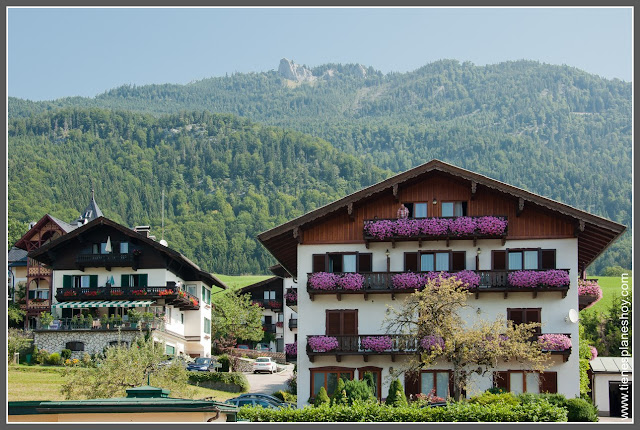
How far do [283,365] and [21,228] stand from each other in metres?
80.2


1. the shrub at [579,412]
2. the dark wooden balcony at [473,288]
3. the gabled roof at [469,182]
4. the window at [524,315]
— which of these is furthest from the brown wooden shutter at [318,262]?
the shrub at [579,412]

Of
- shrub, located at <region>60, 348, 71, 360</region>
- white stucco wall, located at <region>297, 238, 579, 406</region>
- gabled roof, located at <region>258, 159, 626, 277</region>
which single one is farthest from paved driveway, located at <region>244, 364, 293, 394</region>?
gabled roof, located at <region>258, 159, 626, 277</region>

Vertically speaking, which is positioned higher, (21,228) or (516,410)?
(21,228)

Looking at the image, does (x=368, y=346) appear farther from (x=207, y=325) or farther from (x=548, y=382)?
(x=207, y=325)

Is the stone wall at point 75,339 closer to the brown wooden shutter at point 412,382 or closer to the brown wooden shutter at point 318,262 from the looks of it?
the brown wooden shutter at point 318,262

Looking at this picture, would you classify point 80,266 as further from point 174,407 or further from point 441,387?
point 174,407

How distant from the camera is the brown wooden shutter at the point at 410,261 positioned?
49.6 metres

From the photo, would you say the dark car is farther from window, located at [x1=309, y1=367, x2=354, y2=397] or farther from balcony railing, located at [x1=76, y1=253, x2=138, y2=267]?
window, located at [x1=309, y1=367, x2=354, y2=397]

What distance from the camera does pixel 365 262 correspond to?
49.9 m

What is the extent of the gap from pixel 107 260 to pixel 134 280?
94.8 inches

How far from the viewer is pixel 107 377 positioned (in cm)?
4859

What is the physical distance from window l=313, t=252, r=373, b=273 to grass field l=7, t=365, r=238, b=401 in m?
8.77

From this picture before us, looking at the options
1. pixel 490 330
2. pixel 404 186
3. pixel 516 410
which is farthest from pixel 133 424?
pixel 404 186

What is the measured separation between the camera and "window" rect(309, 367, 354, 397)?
48719 millimetres
